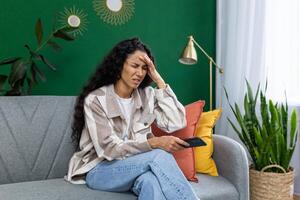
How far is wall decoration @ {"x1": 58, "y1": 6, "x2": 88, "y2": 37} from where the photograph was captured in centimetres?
250

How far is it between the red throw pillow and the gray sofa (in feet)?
0.27

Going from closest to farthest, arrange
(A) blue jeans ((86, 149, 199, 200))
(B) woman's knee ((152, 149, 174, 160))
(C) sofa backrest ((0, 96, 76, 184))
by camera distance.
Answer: (A) blue jeans ((86, 149, 199, 200)) → (B) woman's knee ((152, 149, 174, 160)) → (C) sofa backrest ((0, 96, 76, 184))

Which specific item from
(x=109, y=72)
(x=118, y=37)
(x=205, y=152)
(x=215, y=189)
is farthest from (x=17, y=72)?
(x=215, y=189)

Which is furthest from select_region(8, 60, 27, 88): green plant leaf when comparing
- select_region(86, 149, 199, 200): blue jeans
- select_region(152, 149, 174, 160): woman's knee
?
select_region(152, 149, 174, 160): woman's knee

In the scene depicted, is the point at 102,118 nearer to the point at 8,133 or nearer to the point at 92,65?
the point at 8,133

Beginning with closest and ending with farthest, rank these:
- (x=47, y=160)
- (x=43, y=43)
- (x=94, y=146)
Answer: (x=94, y=146), (x=47, y=160), (x=43, y=43)

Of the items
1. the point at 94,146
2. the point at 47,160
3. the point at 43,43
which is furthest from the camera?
the point at 43,43

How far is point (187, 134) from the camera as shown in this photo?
2.00 m

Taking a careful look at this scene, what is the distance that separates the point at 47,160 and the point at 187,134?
79 centimetres

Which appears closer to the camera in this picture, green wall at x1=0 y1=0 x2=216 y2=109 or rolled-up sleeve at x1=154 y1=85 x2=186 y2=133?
rolled-up sleeve at x1=154 y1=85 x2=186 y2=133

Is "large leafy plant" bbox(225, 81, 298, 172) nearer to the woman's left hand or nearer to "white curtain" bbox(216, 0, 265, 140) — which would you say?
"white curtain" bbox(216, 0, 265, 140)

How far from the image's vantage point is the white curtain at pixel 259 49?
2.51 m

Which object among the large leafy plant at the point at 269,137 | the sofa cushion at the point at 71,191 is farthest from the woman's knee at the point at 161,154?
the large leafy plant at the point at 269,137

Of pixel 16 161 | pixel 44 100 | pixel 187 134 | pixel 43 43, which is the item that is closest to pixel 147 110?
pixel 187 134
